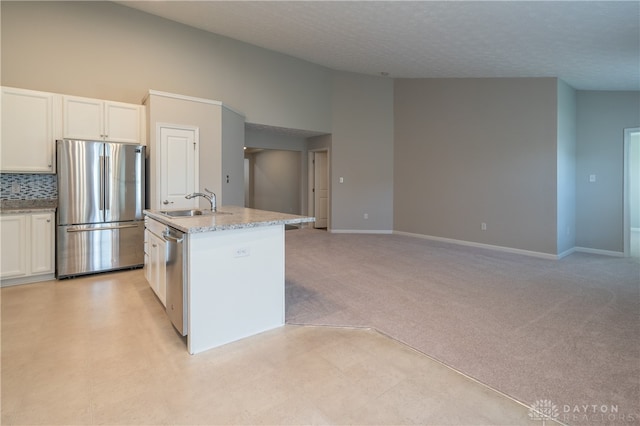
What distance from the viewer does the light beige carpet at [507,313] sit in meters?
1.77

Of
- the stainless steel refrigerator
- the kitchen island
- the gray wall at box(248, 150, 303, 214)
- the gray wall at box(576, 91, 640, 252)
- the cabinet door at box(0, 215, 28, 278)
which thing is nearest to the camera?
the kitchen island

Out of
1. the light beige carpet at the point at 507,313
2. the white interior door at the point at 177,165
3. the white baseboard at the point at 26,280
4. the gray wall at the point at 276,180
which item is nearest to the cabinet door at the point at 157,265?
the light beige carpet at the point at 507,313

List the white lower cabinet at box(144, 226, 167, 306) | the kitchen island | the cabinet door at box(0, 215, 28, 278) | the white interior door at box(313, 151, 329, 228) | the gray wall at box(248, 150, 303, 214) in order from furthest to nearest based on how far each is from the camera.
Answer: the gray wall at box(248, 150, 303, 214) → the white interior door at box(313, 151, 329, 228) → the cabinet door at box(0, 215, 28, 278) → the white lower cabinet at box(144, 226, 167, 306) → the kitchen island

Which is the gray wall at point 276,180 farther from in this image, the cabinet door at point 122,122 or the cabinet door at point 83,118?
the cabinet door at point 83,118

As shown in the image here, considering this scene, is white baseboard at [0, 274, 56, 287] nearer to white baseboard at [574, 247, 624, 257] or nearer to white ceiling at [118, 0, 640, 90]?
white ceiling at [118, 0, 640, 90]

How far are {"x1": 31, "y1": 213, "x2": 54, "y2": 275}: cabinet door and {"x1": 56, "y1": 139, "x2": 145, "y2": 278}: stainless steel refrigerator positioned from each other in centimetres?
8

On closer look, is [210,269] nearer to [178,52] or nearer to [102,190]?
[102,190]

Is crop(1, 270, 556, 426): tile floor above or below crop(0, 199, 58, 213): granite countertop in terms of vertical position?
below

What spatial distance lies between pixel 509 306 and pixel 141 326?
317 cm

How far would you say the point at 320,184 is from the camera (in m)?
8.14

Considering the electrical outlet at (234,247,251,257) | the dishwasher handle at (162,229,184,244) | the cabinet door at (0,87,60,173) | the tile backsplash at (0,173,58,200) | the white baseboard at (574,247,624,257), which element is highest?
the cabinet door at (0,87,60,173)

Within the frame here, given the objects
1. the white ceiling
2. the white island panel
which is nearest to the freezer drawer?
the white island panel

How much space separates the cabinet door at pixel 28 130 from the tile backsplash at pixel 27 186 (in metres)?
0.35

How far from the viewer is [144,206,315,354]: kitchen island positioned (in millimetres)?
2062
